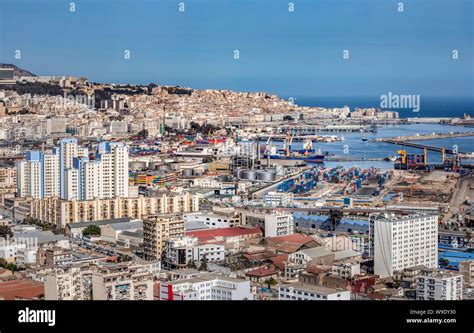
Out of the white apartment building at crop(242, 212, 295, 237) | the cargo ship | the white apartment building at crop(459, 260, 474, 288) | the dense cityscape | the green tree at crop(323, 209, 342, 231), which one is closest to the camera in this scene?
the dense cityscape

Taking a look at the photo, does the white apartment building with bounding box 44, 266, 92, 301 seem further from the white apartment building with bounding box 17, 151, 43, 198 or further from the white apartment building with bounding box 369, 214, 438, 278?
the white apartment building with bounding box 17, 151, 43, 198

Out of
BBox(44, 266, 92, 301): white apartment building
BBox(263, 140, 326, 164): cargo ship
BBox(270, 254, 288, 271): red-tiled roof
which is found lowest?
BBox(270, 254, 288, 271): red-tiled roof

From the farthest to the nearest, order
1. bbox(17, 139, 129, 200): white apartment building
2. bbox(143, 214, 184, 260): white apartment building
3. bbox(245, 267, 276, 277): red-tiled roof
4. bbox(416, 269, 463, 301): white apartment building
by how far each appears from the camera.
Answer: bbox(17, 139, 129, 200): white apartment building, bbox(143, 214, 184, 260): white apartment building, bbox(245, 267, 276, 277): red-tiled roof, bbox(416, 269, 463, 301): white apartment building

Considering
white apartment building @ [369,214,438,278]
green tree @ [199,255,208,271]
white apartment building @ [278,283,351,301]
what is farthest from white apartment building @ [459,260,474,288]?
green tree @ [199,255,208,271]

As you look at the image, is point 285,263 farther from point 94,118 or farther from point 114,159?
point 94,118

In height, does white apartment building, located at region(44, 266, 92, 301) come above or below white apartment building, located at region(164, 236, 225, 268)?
Answer: above

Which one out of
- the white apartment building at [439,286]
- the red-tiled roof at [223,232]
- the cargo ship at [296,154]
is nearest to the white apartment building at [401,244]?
the white apartment building at [439,286]

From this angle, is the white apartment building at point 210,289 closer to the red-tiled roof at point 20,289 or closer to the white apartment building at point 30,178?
the red-tiled roof at point 20,289
